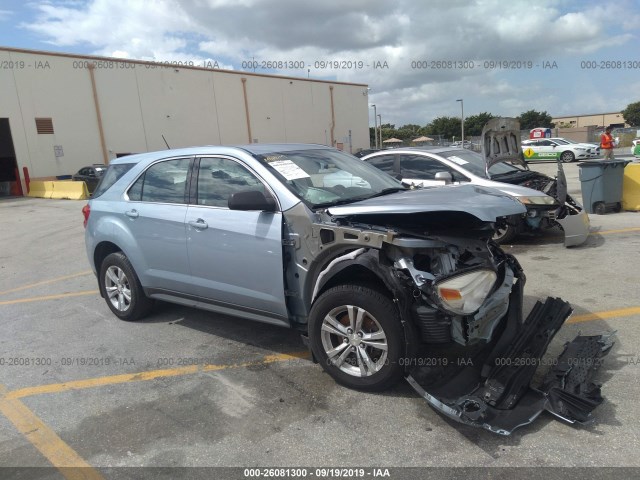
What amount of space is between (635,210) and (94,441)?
10.6 meters

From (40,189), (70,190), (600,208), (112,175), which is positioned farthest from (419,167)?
(40,189)

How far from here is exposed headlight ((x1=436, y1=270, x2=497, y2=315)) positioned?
10.2 ft

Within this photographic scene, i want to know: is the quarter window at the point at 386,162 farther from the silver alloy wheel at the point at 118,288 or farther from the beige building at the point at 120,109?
the beige building at the point at 120,109

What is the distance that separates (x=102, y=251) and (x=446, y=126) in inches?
3831

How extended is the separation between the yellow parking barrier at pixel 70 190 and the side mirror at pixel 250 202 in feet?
63.1

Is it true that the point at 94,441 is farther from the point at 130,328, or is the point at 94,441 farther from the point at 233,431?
the point at 130,328

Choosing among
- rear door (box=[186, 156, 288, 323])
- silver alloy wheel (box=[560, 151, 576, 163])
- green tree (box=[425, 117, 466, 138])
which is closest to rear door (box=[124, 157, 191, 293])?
rear door (box=[186, 156, 288, 323])

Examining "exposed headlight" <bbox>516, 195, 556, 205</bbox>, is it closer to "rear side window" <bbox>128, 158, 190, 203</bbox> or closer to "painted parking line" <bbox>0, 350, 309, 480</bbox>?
"painted parking line" <bbox>0, 350, 309, 480</bbox>

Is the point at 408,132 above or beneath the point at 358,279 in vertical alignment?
above

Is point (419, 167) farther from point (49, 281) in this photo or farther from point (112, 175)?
point (49, 281)

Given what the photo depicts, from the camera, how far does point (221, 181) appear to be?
4.34 meters

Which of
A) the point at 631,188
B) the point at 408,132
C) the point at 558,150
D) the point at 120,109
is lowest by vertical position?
the point at 631,188

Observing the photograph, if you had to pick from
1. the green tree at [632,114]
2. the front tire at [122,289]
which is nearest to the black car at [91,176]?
the front tire at [122,289]

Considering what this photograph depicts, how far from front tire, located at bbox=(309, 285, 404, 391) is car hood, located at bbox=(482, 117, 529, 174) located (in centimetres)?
513
